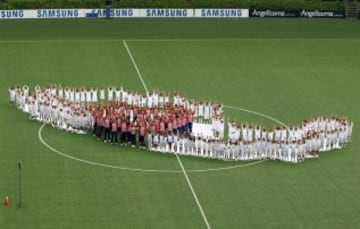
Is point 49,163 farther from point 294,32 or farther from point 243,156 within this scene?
point 294,32

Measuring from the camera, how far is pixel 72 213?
109 feet

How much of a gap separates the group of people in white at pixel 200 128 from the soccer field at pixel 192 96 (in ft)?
1.91

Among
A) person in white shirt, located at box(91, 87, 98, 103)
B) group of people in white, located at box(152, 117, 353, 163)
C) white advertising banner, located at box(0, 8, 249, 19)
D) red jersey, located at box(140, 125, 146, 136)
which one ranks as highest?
white advertising banner, located at box(0, 8, 249, 19)

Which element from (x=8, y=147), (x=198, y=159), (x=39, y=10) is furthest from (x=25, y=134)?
(x=39, y=10)

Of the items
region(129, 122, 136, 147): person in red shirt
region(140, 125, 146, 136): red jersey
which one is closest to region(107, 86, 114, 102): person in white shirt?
region(129, 122, 136, 147): person in red shirt

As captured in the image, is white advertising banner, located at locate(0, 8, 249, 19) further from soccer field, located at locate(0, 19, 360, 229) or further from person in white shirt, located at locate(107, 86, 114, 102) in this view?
person in white shirt, located at locate(107, 86, 114, 102)

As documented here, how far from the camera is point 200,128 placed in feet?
138

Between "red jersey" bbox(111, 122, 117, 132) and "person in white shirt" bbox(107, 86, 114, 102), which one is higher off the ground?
"person in white shirt" bbox(107, 86, 114, 102)

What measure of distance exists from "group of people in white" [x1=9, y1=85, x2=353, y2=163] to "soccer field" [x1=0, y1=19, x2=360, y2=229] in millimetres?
583

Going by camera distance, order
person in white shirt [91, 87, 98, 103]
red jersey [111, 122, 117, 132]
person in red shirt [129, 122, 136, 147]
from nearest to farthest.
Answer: person in red shirt [129, 122, 136, 147] < red jersey [111, 122, 117, 132] < person in white shirt [91, 87, 98, 103]

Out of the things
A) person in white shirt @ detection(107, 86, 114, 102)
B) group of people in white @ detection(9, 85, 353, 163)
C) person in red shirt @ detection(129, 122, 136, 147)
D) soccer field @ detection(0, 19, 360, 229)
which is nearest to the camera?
soccer field @ detection(0, 19, 360, 229)

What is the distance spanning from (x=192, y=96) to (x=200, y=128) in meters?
7.05

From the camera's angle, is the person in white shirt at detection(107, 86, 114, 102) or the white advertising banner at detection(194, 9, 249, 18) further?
the white advertising banner at detection(194, 9, 249, 18)

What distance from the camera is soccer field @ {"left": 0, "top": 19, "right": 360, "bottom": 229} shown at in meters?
33.9
